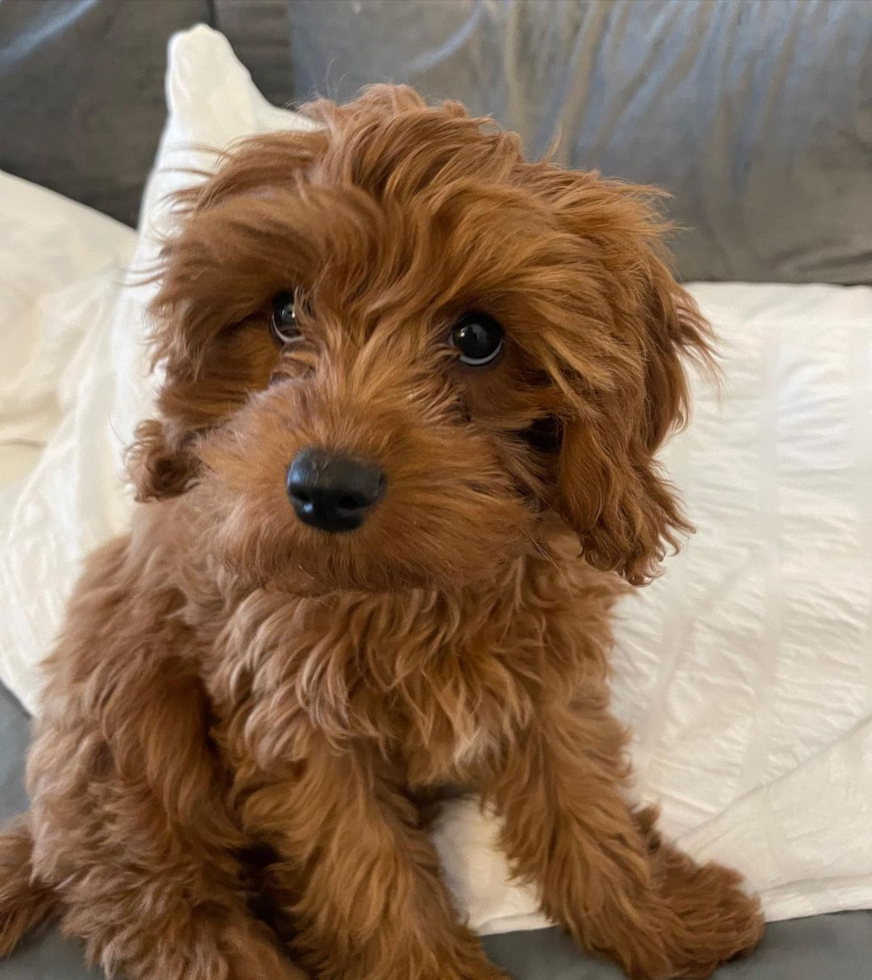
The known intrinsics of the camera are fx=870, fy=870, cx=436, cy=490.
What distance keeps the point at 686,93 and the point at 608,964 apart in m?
2.06

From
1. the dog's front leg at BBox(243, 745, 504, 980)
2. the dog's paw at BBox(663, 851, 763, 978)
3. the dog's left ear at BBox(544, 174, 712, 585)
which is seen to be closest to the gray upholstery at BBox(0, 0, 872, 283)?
the dog's left ear at BBox(544, 174, 712, 585)

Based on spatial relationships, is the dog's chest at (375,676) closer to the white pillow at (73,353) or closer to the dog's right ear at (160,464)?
the dog's right ear at (160,464)

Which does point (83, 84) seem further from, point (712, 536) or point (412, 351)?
point (712, 536)

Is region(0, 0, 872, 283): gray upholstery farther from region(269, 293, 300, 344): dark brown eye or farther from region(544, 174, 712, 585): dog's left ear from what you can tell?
region(269, 293, 300, 344): dark brown eye

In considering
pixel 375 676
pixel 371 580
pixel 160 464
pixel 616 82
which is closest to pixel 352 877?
pixel 375 676

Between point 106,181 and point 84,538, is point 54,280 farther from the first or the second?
point 84,538

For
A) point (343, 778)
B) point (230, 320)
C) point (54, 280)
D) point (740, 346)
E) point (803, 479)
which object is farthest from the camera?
point (54, 280)

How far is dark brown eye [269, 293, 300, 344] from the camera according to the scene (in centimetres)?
120

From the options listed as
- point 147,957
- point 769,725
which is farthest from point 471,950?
point 769,725

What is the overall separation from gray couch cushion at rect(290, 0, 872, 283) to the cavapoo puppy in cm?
119

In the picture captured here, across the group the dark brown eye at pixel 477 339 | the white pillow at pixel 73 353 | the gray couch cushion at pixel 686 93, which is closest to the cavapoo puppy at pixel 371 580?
the dark brown eye at pixel 477 339

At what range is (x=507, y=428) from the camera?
118 centimetres

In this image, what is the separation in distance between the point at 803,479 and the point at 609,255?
1.03 meters

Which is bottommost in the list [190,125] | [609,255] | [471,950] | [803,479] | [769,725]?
[471,950]
